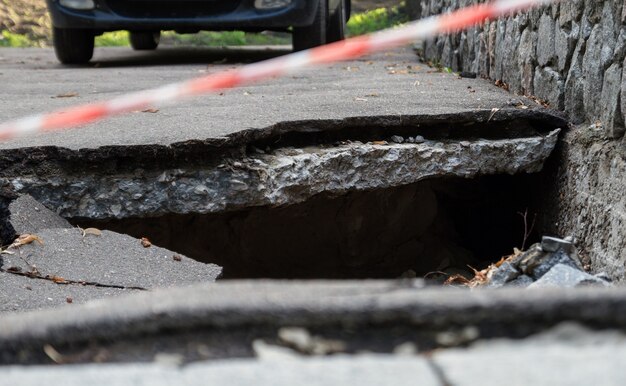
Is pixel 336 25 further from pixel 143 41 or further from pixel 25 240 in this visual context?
pixel 25 240

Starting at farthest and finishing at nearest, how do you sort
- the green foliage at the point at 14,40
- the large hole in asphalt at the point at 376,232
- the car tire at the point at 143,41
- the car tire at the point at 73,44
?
the green foliage at the point at 14,40
the car tire at the point at 143,41
the car tire at the point at 73,44
the large hole in asphalt at the point at 376,232

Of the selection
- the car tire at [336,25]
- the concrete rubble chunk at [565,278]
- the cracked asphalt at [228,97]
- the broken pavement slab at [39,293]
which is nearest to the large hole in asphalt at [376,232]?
the cracked asphalt at [228,97]

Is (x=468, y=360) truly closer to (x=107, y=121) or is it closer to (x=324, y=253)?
(x=107, y=121)

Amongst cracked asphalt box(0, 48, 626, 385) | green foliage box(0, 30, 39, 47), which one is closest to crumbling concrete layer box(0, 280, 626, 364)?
cracked asphalt box(0, 48, 626, 385)

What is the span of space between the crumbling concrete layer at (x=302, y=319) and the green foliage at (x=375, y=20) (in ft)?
37.9

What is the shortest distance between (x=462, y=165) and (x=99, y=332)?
272cm

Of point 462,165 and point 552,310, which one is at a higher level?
point 552,310

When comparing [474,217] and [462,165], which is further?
[474,217]

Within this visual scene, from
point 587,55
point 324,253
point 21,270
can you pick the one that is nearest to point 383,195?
point 324,253

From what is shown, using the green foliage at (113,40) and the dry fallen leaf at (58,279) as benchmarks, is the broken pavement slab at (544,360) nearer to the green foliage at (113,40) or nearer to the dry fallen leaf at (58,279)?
the dry fallen leaf at (58,279)

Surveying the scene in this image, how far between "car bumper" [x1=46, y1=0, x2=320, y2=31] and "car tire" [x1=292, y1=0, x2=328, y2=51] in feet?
1.52

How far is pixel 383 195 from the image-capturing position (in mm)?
4383

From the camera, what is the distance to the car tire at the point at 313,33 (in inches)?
260

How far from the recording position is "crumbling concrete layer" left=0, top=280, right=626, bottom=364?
3.54 feet
